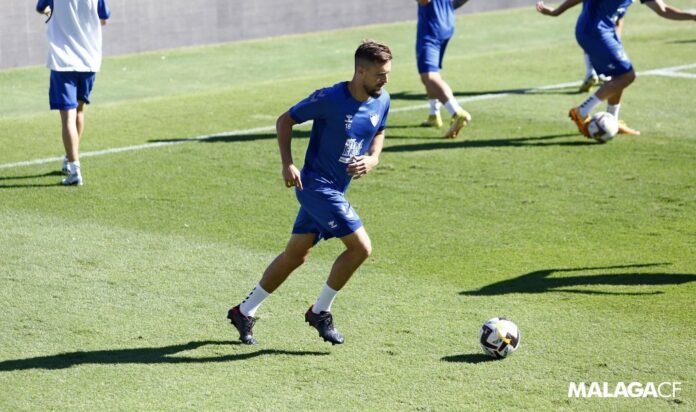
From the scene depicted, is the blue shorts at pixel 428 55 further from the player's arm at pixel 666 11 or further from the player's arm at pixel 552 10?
the player's arm at pixel 666 11

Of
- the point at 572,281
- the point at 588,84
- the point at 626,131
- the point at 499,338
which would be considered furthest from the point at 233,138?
the point at 499,338

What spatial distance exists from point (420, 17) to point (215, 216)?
16.5 ft

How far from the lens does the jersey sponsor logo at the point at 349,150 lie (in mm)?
7883

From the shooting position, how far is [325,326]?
26.2 feet

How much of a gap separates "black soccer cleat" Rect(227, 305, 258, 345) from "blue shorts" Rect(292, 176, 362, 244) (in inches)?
30.7

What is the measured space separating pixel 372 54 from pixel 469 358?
2045 millimetres

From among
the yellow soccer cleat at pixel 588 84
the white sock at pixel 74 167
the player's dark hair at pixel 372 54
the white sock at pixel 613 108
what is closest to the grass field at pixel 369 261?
the white sock at pixel 74 167

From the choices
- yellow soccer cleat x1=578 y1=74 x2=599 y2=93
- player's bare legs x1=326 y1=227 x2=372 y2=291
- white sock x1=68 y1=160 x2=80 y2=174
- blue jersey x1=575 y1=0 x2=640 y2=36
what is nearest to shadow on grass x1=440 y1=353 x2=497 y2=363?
player's bare legs x1=326 y1=227 x2=372 y2=291

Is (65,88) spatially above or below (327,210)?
below

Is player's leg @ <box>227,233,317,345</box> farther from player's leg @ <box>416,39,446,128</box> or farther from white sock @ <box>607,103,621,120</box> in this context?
white sock @ <box>607,103,621,120</box>

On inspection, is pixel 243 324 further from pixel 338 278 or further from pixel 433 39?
pixel 433 39

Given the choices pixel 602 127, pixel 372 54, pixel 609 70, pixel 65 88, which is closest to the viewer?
pixel 372 54

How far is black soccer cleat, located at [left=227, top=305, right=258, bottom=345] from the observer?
804 centimetres

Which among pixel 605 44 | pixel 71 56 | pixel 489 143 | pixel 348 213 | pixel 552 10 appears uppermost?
pixel 348 213
